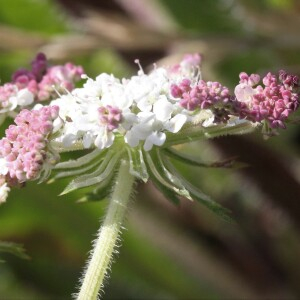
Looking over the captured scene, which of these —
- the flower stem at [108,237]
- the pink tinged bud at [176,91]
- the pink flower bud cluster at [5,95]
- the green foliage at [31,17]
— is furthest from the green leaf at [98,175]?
the green foliage at [31,17]

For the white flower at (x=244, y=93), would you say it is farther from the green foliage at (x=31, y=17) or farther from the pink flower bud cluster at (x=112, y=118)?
the green foliage at (x=31, y=17)

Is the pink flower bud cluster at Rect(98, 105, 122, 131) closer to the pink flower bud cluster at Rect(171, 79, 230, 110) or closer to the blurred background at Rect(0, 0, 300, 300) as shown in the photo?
the pink flower bud cluster at Rect(171, 79, 230, 110)

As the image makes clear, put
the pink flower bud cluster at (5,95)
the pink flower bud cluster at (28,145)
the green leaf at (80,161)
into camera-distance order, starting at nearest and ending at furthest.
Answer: the pink flower bud cluster at (28,145), the green leaf at (80,161), the pink flower bud cluster at (5,95)

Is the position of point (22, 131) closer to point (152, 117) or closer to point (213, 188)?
point (152, 117)

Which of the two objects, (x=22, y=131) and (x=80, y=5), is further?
(x=80, y=5)

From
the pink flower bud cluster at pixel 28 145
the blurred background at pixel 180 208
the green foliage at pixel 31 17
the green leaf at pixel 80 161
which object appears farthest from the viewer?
the green foliage at pixel 31 17

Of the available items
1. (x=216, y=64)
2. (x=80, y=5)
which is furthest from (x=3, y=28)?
(x=216, y=64)

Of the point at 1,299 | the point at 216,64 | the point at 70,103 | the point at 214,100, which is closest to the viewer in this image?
the point at 214,100

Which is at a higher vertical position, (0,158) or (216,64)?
(216,64)
